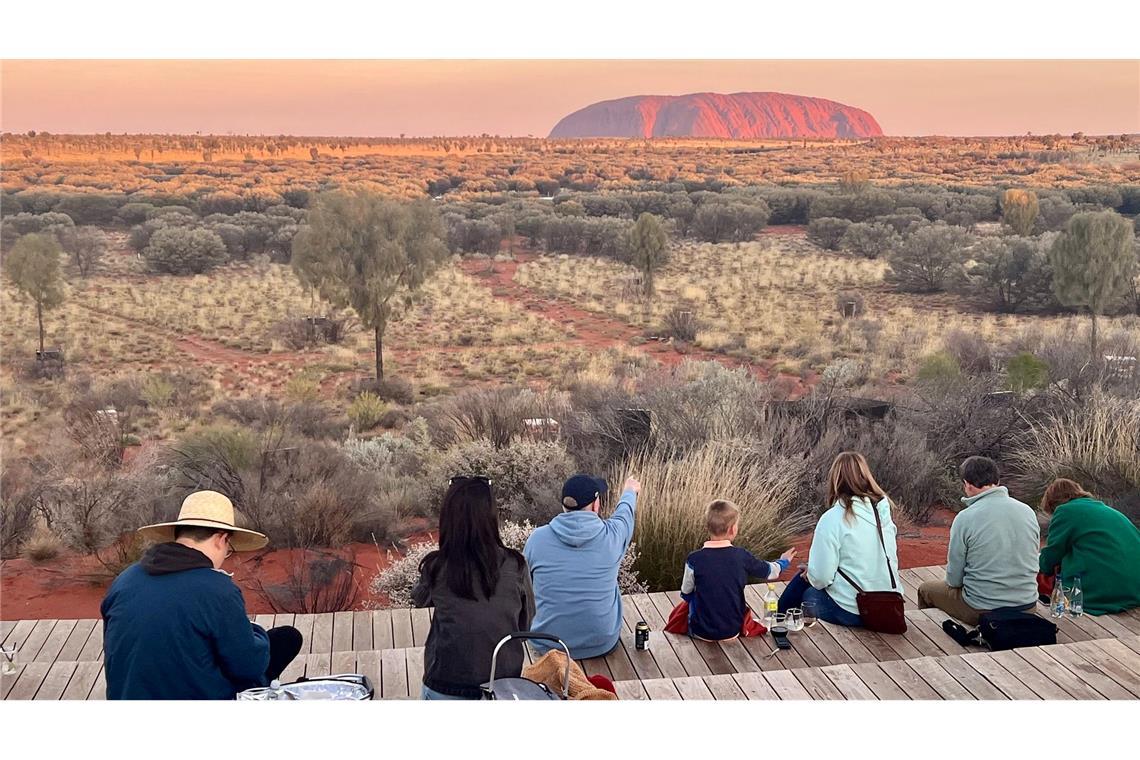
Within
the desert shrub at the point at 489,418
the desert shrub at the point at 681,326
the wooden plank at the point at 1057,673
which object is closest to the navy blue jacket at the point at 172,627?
the wooden plank at the point at 1057,673

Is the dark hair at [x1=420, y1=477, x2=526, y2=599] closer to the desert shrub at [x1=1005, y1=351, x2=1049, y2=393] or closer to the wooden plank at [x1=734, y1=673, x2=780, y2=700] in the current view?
the wooden plank at [x1=734, y1=673, x2=780, y2=700]

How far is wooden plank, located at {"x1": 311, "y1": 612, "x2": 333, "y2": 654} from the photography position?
4938 mm

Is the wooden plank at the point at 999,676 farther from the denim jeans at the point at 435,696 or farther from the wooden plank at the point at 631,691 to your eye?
the denim jeans at the point at 435,696

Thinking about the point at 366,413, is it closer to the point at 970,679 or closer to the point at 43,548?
the point at 43,548

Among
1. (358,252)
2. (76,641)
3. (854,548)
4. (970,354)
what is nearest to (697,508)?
(854,548)

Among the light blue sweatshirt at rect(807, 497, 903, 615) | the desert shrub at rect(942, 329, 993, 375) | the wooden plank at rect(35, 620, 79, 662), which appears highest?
the light blue sweatshirt at rect(807, 497, 903, 615)

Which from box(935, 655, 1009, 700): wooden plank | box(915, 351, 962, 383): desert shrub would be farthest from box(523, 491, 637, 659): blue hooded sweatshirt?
box(915, 351, 962, 383): desert shrub

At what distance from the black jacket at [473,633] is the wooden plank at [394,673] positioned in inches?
15.9

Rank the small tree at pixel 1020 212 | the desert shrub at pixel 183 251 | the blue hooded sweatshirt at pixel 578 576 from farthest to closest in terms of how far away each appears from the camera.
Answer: the small tree at pixel 1020 212 < the desert shrub at pixel 183 251 < the blue hooded sweatshirt at pixel 578 576

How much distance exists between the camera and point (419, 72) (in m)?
43.6

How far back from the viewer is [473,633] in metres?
3.66

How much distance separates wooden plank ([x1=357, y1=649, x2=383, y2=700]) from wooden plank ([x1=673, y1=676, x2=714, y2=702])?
95 cm

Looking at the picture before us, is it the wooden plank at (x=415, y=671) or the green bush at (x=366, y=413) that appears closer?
the wooden plank at (x=415, y=671)

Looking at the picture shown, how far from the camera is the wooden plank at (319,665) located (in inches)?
171
